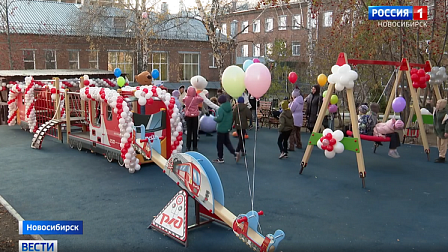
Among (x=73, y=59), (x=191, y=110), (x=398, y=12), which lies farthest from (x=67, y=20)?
(x=398, y=12)

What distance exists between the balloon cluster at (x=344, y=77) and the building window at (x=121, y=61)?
70.6 ft

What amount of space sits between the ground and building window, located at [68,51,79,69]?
70.2 feet

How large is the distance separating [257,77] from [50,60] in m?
22.7

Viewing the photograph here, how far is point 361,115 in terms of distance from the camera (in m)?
9.80

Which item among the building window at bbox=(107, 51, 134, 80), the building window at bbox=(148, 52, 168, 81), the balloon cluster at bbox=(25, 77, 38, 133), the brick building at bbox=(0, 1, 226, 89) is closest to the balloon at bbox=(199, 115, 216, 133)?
the balloon cluster at bbox=(25, 77, 38, 133)

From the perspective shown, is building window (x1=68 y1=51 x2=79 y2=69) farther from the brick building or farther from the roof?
the roof

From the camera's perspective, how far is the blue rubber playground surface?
550cm

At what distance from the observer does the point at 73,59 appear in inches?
1043

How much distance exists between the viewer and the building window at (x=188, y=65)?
3108cm

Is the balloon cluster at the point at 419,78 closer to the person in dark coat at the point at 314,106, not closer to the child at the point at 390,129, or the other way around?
the child at the point at 390,129

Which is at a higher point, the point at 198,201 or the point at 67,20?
the point at 67,20

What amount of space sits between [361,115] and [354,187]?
2412 mm

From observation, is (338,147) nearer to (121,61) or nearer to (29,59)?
(29,59)

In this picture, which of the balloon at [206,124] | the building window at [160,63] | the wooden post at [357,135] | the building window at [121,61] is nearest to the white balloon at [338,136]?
the wooden post at [357,135]
